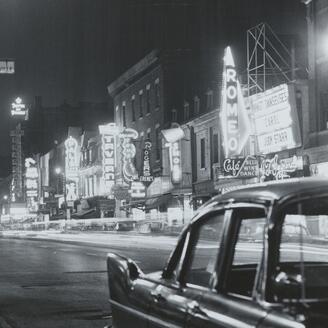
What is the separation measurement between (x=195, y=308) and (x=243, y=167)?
27.7 meters

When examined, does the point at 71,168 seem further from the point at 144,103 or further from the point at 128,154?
the point at 144,103

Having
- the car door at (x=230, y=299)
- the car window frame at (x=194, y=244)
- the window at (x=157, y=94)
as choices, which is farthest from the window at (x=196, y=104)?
the car door at (x=230, y=299)

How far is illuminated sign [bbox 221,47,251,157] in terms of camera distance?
3225 centimetres

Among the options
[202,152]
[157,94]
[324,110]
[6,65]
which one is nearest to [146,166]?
[157,94]

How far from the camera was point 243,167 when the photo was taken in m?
31.8

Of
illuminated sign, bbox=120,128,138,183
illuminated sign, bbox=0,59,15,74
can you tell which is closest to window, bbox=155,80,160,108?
illuminated sign, bbox=120,128,138,183

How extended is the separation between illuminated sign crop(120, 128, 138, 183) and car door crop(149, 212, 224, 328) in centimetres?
4466

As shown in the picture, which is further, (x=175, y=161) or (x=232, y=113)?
(x=175, y=161)

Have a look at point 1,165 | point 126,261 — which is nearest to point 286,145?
point 126,261

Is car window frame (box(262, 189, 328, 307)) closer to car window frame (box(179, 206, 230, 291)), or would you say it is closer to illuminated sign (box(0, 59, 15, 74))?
car window frame (box(179, 206, 230, 291))

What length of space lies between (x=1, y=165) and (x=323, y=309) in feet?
589

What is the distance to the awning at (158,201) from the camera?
149 feet

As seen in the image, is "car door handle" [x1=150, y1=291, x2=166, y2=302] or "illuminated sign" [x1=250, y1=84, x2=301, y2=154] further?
"illuminated sign" [x1=250, y1=84, x2=301, y2=154]

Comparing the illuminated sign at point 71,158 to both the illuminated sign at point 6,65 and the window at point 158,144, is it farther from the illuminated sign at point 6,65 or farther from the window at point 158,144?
the illuminated sign at point 6,65
